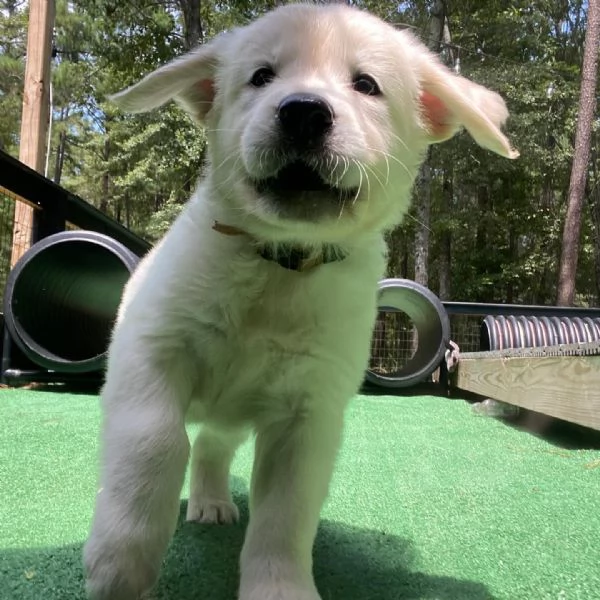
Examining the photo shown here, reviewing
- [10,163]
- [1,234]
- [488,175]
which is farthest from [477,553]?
[488,175]

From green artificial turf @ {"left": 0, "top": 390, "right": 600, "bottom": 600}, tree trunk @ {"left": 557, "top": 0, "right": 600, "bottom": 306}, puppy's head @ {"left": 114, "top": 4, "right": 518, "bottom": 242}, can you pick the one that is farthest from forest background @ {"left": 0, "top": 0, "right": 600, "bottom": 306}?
puppy's head @ {"left": 114, "top": 4, "right": 518, "bottom": 242}

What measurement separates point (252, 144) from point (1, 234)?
25.3ft

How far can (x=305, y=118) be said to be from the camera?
1.74 m

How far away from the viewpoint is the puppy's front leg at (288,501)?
159 centimetres

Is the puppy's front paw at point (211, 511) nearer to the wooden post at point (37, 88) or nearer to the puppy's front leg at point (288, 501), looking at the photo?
the puppy's front leg at point (288, 501)

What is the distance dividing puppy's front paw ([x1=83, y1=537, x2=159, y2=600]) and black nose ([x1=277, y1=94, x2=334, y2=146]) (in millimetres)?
1123

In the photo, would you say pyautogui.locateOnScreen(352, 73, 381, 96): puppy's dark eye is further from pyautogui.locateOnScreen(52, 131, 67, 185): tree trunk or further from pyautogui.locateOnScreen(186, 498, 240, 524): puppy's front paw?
pyautogui.locateOnScreen(52, 131, 67, 185): tree trunk

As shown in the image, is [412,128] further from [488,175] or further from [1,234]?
[488,175]

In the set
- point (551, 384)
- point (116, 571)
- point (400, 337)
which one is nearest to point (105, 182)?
point (400, 337)

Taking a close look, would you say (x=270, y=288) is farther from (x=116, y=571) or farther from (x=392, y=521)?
(x=392, y=521)

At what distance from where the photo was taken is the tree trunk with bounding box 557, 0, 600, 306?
12.8m

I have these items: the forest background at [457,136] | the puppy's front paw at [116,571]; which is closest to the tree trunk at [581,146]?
the forest background at [457,136]

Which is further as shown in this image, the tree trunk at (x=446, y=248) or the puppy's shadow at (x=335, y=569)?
the tree trunk at (x=446, y=248)

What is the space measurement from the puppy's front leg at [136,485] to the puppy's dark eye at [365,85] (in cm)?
113
